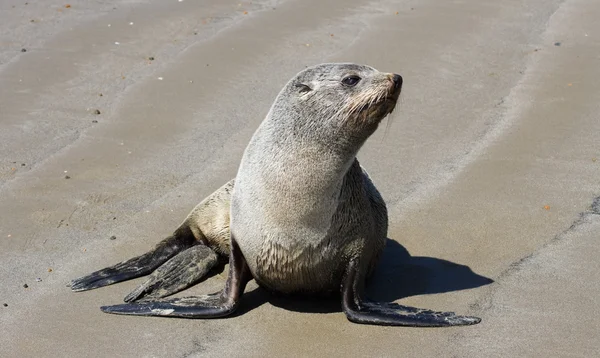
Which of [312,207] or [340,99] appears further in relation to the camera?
[312,207]

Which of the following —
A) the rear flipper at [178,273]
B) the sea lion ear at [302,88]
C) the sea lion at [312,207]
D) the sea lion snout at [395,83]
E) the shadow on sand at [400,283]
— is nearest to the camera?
the sea lion snout at [395,83]

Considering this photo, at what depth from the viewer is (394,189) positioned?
7770mm

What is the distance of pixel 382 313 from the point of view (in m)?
5.82

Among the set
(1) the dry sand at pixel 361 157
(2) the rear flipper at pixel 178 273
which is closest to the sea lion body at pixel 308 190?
(1) the dry sand at pixel 361 157

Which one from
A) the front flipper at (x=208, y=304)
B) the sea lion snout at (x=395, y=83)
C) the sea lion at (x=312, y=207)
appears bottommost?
the front flipper at (x=208, y=304)

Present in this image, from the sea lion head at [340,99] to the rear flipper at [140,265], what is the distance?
135 cm

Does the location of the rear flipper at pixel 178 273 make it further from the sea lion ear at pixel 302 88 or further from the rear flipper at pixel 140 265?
the sea lion ear at pixel 302 88

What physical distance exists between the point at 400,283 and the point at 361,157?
208cm

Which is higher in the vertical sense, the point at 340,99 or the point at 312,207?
the point at 340,99

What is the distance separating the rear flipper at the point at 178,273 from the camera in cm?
627

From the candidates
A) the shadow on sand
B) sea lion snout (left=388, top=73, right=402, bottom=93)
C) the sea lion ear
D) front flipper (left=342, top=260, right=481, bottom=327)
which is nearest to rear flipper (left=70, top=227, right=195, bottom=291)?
the shadow on sand

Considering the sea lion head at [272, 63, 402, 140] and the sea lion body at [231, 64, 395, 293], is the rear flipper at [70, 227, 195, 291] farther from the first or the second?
the sea lion head at [272, 63, 402, 140]

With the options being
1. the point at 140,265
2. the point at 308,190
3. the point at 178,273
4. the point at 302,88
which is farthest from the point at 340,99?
the point at 140,265

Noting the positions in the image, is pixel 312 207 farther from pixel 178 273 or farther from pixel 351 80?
pixel 178 273
